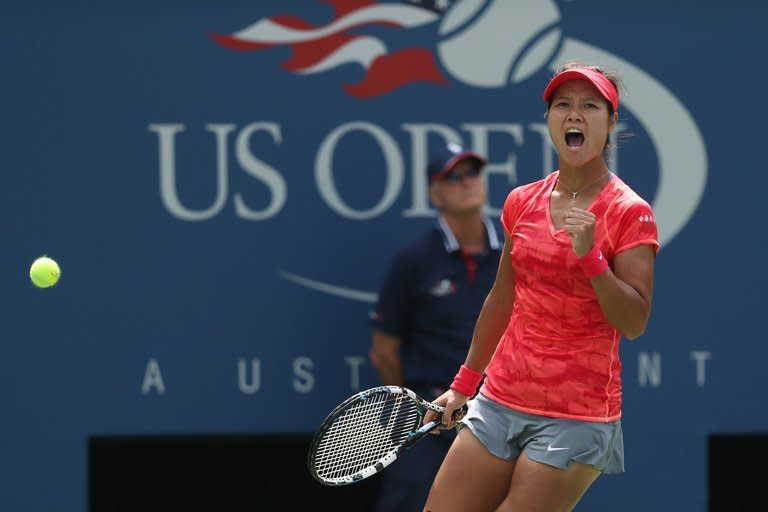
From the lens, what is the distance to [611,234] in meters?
3.38

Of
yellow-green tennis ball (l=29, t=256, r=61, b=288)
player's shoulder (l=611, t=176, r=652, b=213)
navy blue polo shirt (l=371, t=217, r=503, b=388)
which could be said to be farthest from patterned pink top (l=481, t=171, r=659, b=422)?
yellow-green tennis ball (l=29, t=256, r=61, b=288)

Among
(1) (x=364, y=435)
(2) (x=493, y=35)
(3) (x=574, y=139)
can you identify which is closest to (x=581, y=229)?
(3) (x=574, y=139)

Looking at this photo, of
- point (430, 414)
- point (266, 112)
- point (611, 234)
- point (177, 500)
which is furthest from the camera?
point (177, 500)

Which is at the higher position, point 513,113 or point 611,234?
point 513,113

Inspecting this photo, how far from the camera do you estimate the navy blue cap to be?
5.09m

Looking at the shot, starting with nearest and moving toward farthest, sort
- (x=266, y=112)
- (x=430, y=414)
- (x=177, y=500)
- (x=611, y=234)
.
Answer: (x=611, y=234)
(x=430, y=414)
(x=266, y=112)
(x=177, y=500)

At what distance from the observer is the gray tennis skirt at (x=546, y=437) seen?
3.47 metres

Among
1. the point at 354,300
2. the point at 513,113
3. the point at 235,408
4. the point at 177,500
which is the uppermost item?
the point at 513,113

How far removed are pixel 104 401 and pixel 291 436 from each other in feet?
2.34

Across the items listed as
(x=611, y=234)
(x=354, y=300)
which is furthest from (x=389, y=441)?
(x=354, y=300)

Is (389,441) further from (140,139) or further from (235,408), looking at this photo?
(140,139)

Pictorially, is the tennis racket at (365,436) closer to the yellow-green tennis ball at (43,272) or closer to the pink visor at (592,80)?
the pink visor at (592,80)

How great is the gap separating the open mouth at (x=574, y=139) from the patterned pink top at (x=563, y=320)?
0.13m

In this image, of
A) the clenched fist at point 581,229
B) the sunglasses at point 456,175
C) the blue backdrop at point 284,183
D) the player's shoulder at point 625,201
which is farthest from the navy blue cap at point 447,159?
the clenched fist at point 581,229
